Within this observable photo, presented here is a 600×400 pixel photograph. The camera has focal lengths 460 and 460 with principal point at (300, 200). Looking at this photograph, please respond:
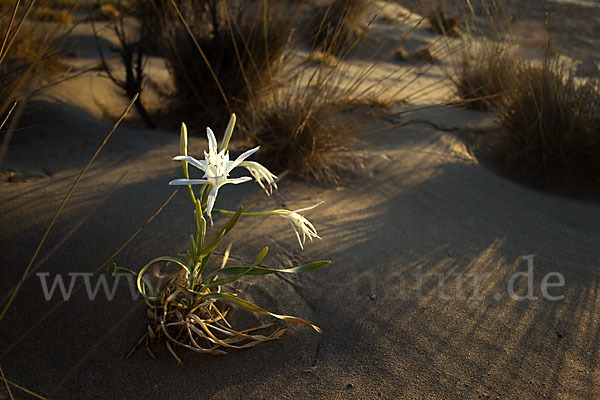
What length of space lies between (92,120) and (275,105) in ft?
4.48

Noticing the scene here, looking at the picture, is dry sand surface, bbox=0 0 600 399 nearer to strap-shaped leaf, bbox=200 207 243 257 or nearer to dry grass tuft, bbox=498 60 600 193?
dry grass tuft, bbox=498 60 600 193

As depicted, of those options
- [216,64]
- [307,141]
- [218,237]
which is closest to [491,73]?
[307,141]

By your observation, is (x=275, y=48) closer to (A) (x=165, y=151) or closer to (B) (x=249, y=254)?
(A) (x=165, y=151)

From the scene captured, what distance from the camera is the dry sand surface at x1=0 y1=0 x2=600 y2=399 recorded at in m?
1.34

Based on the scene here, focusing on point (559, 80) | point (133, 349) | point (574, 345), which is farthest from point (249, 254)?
point (559, 80)

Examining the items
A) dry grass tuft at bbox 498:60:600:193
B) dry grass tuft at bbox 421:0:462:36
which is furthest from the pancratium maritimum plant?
dry grass tuft at bbox 498:60:600:193

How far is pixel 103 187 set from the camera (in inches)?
86.5

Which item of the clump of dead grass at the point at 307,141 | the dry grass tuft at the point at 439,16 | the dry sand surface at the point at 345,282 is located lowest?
the dry sand surface at the point at 345,282

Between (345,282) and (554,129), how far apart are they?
1977 millimetres

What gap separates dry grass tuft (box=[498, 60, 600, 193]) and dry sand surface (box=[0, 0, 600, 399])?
0.21 m

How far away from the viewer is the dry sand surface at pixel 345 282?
4.41ft

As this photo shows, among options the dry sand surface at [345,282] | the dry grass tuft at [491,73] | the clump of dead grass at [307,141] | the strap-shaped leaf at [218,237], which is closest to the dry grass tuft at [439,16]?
the dry grass tuft at [491,73]

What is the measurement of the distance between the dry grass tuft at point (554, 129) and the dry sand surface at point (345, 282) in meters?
0.21

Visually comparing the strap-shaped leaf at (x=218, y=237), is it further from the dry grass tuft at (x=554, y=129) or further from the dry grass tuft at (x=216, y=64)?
the dry grass tuft at (x=554, y=129)
